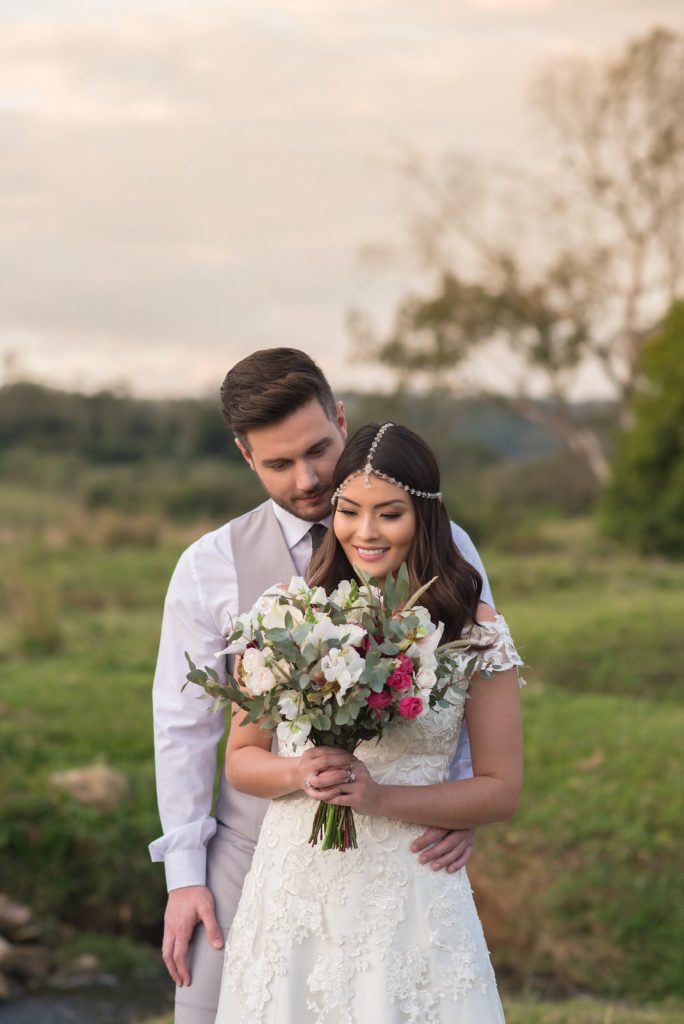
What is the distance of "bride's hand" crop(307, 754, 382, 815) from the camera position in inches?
106

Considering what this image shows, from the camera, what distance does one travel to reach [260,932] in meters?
2.98

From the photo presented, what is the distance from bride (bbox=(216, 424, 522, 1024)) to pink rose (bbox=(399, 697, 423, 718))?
0.73ft

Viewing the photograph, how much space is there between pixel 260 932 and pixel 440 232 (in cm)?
2912

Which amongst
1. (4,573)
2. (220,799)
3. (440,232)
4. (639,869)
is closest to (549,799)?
(639,869)

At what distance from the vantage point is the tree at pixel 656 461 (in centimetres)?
2086

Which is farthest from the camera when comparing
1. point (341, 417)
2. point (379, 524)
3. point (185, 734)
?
point (341, 417)

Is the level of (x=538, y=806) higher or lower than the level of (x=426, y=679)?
lower

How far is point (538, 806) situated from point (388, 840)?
18.4 ft

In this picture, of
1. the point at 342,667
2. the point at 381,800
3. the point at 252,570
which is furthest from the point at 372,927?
the point at 252,570

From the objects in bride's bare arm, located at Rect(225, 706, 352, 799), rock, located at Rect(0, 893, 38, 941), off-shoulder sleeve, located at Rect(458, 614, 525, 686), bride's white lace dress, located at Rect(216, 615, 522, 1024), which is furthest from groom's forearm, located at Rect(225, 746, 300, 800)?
rock, located at Rect(0, 893, 38, 941)

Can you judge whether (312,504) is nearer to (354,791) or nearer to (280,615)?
(280,615)

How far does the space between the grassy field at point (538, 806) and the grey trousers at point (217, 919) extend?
261 cm

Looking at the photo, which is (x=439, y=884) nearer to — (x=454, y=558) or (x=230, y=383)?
(x=454, y=558)

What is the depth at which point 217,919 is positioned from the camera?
3.31 meters
